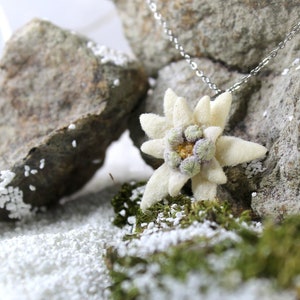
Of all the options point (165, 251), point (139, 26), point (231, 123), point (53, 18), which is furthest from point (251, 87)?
point (53, 18)

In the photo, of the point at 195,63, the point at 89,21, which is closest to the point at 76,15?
the point at 89,21

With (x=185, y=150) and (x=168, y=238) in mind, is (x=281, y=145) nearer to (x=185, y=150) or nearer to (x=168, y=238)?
(x=185, y=150)

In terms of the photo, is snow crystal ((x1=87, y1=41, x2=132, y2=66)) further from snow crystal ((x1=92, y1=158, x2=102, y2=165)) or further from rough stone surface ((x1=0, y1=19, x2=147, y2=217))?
snow crystal ((x1=92, y1=158, x2=102, y2=165))

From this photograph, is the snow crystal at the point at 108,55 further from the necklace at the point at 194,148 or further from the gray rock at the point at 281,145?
the gray rock at the point at 281,145

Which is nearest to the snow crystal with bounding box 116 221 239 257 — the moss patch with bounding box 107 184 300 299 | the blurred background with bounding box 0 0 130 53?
the moss patch with bounding box 107 184 300 299

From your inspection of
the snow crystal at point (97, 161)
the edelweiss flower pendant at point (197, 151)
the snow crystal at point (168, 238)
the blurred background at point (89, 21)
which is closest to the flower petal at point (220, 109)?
the edelweiss flower pendant at point (197, 151)

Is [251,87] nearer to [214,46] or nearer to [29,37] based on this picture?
[214,46]
